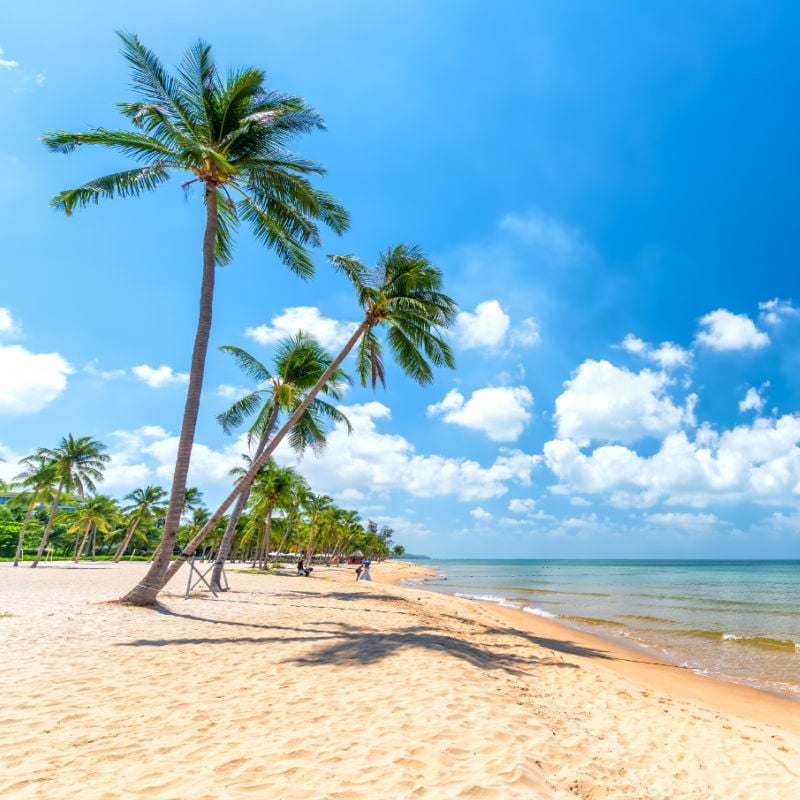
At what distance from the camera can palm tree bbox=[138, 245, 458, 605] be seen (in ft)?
49.6

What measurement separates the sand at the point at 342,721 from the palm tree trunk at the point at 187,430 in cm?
155

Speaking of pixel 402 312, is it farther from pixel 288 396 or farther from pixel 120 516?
pixel 120 516

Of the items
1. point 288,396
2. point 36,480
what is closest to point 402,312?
point 288,396

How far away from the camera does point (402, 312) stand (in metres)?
15.3

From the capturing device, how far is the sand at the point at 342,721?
3576mm

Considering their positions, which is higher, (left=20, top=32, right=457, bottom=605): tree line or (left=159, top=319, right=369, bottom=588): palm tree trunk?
(left=20, top=32, right=457, bottom=605): tree line

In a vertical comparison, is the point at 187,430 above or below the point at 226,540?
above

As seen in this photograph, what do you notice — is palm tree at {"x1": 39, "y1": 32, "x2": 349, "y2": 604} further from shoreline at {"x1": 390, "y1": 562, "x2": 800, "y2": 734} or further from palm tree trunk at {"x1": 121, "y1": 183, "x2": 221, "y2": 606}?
shoreline at {"x1": 390, "y1": 562, "x2": 800, "y2": 734}

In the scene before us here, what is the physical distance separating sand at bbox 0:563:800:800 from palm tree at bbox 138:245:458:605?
8135 millimetres

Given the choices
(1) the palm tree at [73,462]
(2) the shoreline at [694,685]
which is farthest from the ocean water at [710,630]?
(1) the palm tree at [73,462]

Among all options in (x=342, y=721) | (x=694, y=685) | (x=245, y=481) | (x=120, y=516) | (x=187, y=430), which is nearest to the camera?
(x=342, y=721)

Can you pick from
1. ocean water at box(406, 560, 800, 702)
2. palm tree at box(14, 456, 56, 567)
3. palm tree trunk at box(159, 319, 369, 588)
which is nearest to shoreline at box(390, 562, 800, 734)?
ocean water at box(406, 560, 800, 702)

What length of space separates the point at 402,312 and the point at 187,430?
24.7 feet

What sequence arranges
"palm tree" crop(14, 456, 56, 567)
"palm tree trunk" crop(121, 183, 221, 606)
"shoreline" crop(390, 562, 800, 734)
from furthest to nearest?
"palm tree" crop(14, 456, 56, 567), "palm tree trunk" crop(121, 183, 221, 606), "shoreline" crop(390, 562, 800, 734)
